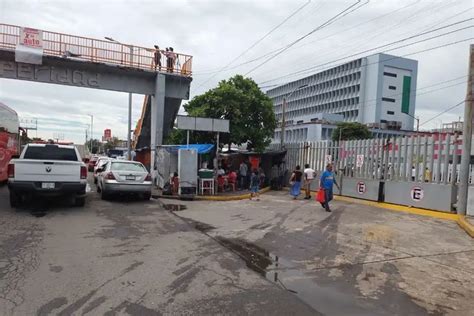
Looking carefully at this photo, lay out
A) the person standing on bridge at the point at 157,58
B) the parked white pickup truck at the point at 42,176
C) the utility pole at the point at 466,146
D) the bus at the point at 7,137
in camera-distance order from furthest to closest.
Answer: the person standing on bridge at the point at 157,58 → the bus at the point at 7,137 → the utility pole at the point at 466,146 → the parked white pickup truck at the point at 42,176

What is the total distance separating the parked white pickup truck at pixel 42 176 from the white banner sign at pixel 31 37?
37.3ft

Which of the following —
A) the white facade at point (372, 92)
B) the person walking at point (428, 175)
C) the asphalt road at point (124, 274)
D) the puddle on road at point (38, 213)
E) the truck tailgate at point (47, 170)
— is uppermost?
the white facade at point (372, 92)

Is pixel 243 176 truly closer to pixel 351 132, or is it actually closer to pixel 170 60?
pixel 170 60

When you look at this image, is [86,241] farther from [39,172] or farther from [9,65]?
[9,65]

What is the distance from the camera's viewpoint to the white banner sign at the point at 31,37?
72.2 ft

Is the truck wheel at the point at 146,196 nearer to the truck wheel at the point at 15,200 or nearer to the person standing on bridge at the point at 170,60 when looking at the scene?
the truck wheel at the point at 15,200

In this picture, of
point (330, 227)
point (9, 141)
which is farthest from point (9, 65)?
Result: point (330, 227)

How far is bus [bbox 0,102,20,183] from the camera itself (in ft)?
59.2

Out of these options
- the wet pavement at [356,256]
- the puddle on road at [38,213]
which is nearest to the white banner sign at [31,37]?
the puddle on road at [38,213]

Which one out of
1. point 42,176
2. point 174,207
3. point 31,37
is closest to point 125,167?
point 174,207

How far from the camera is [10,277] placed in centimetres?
594

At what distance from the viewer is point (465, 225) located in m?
11.4

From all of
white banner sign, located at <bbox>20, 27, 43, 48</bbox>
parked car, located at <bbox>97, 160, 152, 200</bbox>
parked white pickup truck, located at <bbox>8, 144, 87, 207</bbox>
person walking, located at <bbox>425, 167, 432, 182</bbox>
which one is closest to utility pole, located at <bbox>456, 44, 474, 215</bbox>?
person walking, located at <bbox>425, 167, 432, 182</bbox>

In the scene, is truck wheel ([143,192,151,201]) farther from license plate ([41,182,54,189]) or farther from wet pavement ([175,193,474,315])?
license plate ([41,182,54,189])
